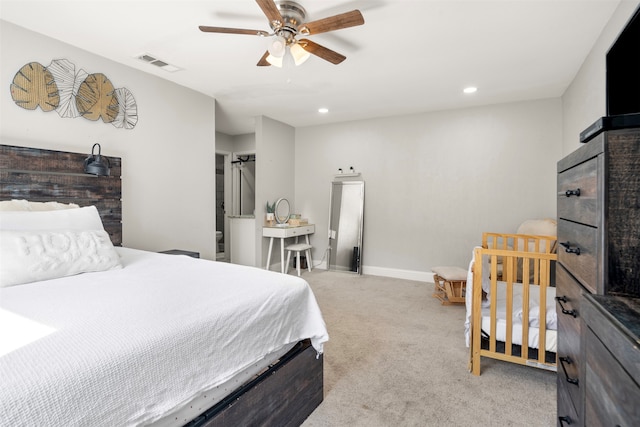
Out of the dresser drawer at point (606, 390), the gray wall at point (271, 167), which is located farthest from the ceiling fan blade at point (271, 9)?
the gray wall at point (271, 167)

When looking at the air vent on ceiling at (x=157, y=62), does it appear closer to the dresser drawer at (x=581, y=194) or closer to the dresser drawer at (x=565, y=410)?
the dresser drawer at (x=581, y=194)

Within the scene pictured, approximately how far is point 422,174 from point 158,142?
349 cm

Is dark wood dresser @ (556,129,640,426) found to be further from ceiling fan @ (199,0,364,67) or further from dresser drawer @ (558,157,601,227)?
ceiling fan @ (199,0,364,67)

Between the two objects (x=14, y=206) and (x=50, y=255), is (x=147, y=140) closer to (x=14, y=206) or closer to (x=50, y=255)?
(x=14, y=206)

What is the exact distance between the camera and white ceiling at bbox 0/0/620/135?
211 centimetres

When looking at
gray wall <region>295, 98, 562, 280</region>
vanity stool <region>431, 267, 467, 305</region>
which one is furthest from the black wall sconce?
vanity stool <region>431, 267, 467, 305</region>

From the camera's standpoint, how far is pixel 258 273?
5.79 ft

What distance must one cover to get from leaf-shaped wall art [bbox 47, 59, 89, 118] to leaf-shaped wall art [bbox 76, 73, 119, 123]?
35 mm

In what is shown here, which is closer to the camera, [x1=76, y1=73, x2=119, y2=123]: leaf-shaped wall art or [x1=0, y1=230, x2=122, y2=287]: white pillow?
[x1=0, y1=230, x2=122, y2=287]: white pillow

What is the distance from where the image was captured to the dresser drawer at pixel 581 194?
0.88 metres

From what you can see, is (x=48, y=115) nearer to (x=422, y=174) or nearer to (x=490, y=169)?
(x=422, y=174)

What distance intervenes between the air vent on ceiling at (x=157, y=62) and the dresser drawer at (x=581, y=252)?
333cm

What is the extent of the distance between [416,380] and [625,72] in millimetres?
1940

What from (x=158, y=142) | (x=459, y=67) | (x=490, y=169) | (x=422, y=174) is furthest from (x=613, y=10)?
(x=158, y=142)
